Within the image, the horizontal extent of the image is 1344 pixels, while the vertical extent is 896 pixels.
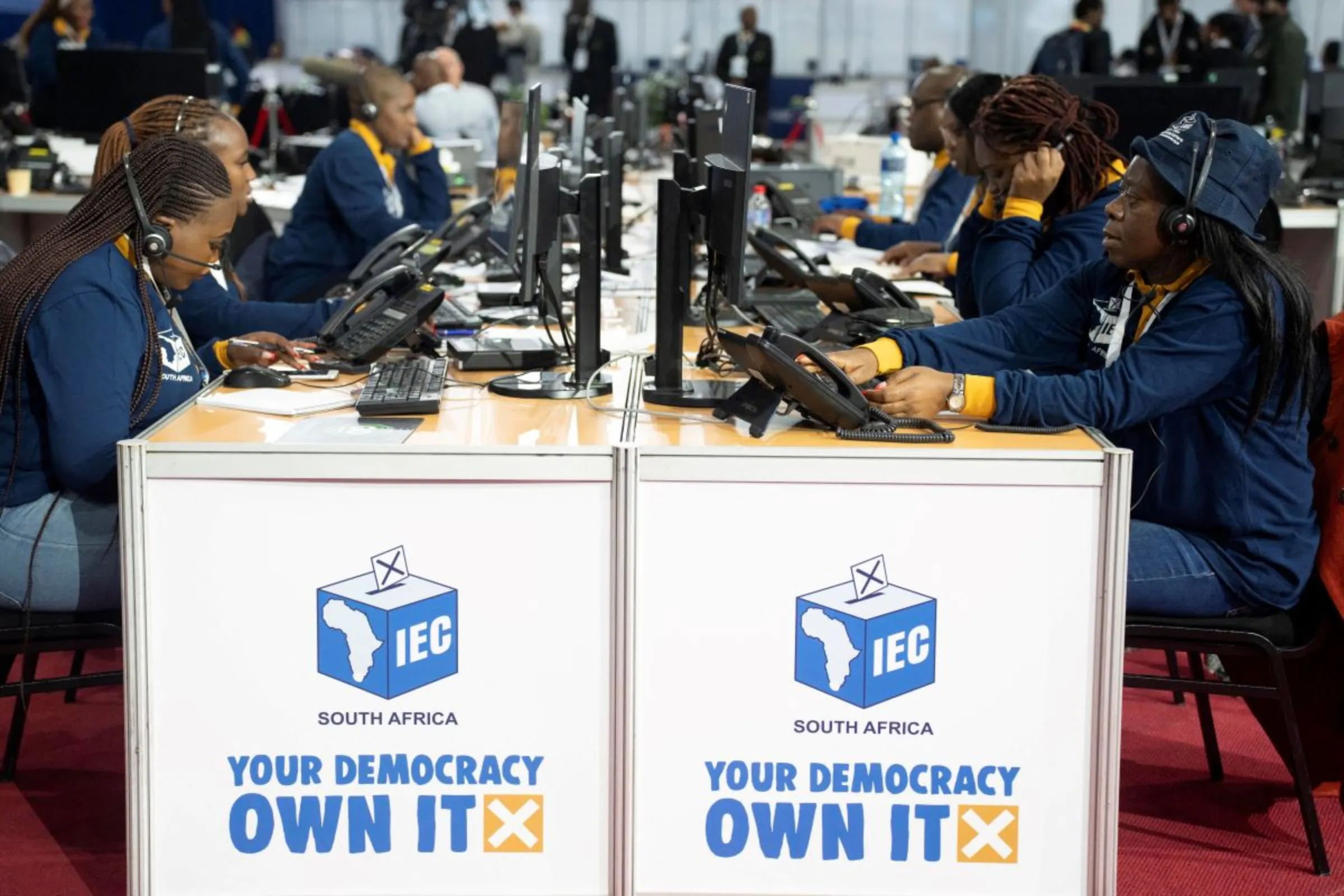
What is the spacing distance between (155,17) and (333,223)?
1523 centimetres

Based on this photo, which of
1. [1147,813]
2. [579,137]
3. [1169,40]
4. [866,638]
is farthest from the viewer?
[1169,40]

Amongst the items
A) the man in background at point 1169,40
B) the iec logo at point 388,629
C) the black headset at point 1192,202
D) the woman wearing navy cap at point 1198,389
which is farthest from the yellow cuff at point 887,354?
the man in background at point 1169,40

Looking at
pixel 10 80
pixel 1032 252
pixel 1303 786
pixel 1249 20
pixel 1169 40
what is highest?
pixel 1249 20

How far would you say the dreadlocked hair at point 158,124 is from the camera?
109 inches

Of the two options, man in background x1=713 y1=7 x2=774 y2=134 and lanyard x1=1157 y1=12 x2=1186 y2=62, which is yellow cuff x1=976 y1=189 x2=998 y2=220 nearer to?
lanyard x1=1157 y1=12 x2=1186 y2=62

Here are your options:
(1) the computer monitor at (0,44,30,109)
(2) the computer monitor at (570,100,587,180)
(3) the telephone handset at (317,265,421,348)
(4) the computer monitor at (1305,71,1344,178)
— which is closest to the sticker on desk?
(3) the telephone handset at (317,265,421,348)

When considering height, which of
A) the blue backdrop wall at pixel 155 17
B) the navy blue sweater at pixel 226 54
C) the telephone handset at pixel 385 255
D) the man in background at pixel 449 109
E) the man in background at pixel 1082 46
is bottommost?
the telephone handset at pixel 385 255

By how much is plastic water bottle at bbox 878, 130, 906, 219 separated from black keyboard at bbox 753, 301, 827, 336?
2.32 meters

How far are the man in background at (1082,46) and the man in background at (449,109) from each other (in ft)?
16.7

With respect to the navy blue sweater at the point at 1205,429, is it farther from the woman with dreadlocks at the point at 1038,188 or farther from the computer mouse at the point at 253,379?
the computer mouse at the point at 253,379

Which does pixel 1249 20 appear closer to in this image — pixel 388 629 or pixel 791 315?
pixel 791 315

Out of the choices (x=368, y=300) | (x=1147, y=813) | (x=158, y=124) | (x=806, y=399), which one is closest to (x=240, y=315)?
(x=368, y=300)

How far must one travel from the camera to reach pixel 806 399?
2.14 metres

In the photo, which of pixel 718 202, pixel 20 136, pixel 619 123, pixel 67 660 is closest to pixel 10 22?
pixel 20 136
